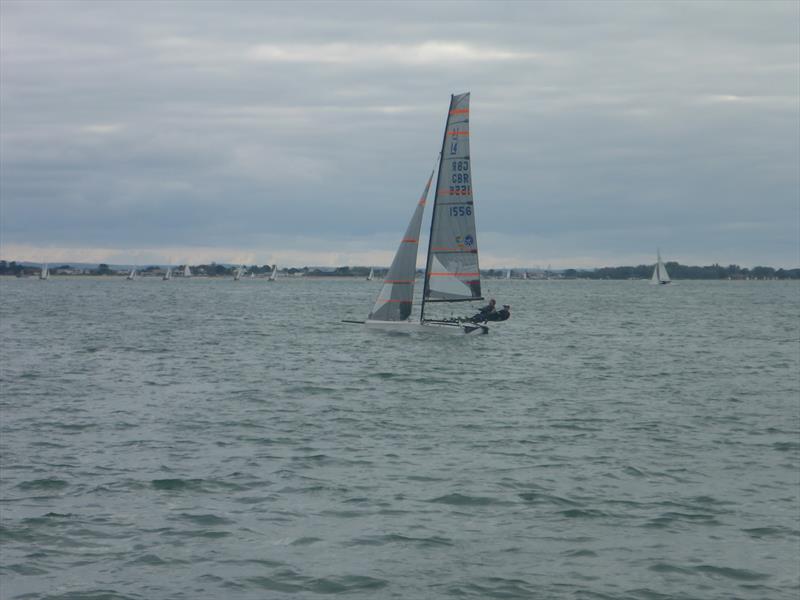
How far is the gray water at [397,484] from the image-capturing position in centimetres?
1164

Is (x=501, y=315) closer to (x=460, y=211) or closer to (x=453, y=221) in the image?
(x=453, y=221)

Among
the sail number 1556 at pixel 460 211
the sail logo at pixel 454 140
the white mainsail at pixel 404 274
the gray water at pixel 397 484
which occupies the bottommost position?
the gray water at pixel 397 484

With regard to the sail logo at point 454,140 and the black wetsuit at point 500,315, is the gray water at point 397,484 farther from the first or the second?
the sail logo at point 454,140

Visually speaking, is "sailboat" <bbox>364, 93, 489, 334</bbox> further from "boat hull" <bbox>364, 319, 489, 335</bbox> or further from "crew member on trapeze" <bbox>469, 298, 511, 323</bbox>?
"crew member on trapeze" <bbox>469, 298, 511, 323</bbox>

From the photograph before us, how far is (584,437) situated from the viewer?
20.8 m

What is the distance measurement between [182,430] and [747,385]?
19.1 meters

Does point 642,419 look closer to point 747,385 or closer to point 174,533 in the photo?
point 747,385

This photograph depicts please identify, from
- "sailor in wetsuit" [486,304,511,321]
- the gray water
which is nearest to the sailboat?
"sailor in wetsuit" [486,304,511,321]

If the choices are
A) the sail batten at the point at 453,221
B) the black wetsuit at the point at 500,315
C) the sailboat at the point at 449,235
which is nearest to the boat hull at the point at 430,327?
the sailboat at the point at 449,235

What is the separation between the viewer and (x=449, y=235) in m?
47.1

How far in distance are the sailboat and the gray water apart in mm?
12263

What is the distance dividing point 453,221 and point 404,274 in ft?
11.5

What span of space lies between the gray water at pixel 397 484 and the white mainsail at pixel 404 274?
39.1 ft

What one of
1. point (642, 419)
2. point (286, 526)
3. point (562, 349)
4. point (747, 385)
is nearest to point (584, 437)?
point (642, 419)
